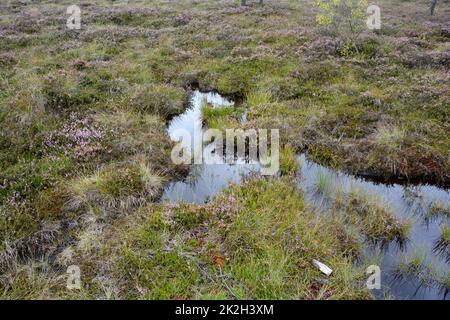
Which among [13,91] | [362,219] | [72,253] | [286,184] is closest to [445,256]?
[362,219]

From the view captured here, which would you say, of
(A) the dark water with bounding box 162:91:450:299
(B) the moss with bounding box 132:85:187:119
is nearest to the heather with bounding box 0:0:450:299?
(B) the moss with bounding box 132:85:187:119

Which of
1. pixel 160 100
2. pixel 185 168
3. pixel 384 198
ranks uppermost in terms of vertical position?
pixel 160 100

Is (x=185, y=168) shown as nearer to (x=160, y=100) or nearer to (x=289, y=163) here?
(x=289, y=163)

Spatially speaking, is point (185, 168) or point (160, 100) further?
point (160, 100)

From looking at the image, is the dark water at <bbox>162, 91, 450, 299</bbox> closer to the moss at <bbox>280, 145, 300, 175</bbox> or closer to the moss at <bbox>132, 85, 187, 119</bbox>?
the moss at <bbox>280, 145, 300, 175</bbox>

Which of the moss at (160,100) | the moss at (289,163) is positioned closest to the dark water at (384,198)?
the moss at (289,163)

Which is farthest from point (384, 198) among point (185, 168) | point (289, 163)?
point (185, 168)

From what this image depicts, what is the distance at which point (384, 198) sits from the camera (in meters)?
8.65

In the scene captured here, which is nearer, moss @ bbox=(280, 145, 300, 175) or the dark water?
the dark water

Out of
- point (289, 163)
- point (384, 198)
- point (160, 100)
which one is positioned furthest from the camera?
point (160, 100)

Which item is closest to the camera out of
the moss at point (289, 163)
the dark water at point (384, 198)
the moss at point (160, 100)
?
the dark water at point (384, 198)

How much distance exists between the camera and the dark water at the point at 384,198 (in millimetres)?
6566

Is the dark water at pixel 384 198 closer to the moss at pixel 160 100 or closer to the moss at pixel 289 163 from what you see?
the moss at pixel 289 163

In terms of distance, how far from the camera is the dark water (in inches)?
259
